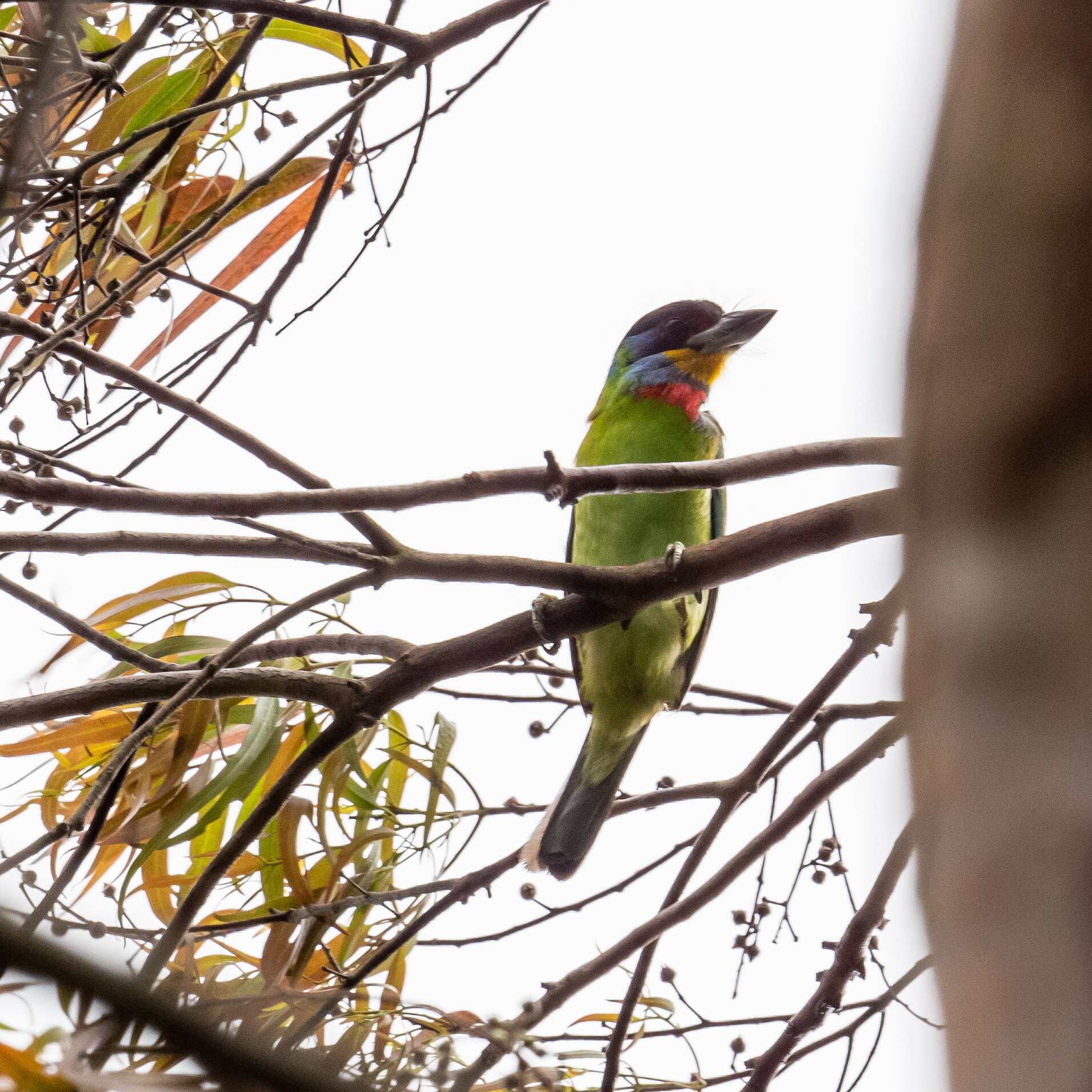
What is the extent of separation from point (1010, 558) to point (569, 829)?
74.7 inches

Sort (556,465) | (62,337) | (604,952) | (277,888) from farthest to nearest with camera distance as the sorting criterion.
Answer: (277,888)
(604,952)
(62,337)
(556,465)

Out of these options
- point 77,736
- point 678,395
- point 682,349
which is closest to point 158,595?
point 77,736

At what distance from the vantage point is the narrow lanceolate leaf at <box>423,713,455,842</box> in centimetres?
154

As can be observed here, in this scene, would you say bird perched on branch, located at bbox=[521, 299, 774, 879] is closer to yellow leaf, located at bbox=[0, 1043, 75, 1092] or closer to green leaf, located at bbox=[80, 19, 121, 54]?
green leaf, located at bbox=[80, 19, 121, 54]

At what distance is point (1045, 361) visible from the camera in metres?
0.33

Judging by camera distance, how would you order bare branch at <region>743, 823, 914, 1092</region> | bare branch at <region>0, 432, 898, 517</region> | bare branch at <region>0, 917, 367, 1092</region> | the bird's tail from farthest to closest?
1. the bird's tail
2. bare branch at <region>743, 823, 914, 1092</region>
3. bare branch at <region>0, 432, 898, 517</region>
4. bare branch at <region>0, 917, 367, 1092</region>

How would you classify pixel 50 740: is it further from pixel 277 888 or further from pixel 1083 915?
pixel 1083 915

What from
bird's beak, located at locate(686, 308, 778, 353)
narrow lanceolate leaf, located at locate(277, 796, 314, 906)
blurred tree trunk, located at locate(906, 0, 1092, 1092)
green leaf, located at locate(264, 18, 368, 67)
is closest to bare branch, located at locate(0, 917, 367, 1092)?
blurred tree trunk, located at locate(906, 0, 1092, 1092)

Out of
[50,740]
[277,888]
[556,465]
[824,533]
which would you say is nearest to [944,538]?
[556,465]

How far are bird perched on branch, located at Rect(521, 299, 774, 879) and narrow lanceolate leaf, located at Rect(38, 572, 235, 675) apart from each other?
0.79m

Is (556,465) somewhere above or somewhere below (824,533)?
below

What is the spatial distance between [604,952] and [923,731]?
3.55 feet

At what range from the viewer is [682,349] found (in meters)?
3.00

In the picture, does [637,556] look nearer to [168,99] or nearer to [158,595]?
[158,595]
